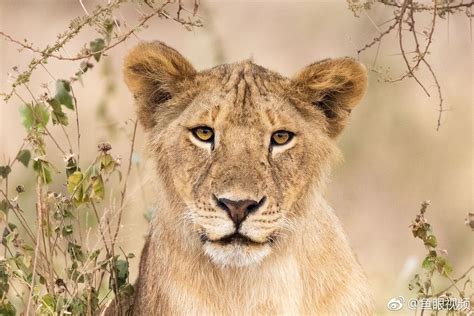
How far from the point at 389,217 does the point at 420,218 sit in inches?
146

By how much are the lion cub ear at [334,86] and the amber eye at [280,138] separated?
0.89 ft

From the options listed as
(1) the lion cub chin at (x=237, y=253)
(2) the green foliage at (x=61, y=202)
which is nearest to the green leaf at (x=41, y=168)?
(2) the green foliage at (x=61, y=202)

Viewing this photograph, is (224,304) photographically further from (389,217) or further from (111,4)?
(389,217)

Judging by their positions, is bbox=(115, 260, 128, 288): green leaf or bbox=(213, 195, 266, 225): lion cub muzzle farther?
bbox=(115, 260, 128, 288): green leaf

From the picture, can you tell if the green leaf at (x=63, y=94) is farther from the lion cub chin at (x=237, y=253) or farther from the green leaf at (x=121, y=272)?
the lion cub chin at (x=237, y=253)

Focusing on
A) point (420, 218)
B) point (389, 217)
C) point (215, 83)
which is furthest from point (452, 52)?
point (215, 83)

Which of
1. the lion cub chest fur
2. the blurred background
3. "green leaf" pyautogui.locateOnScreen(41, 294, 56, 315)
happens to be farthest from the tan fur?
the blurred background

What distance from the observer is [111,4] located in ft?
16.3

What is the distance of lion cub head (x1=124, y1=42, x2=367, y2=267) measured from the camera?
4.18 metres

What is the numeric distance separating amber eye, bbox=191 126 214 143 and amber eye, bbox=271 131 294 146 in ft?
0.81

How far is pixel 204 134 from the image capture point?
4.48 m

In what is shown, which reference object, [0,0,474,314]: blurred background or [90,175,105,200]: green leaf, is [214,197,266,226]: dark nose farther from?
[0,0,474,314]: blurred background

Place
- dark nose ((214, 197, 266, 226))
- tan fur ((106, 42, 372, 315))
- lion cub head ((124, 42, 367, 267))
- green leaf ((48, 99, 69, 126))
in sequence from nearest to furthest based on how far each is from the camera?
dark nose ((214, 197, 266, 226)) → lion cub head ((124, 42, 367, 267)) → tan fur ((106, 42, 372, 315)) → green leaf ((48, 99, 69, 126))

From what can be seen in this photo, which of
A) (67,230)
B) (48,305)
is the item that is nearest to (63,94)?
(67,230)
